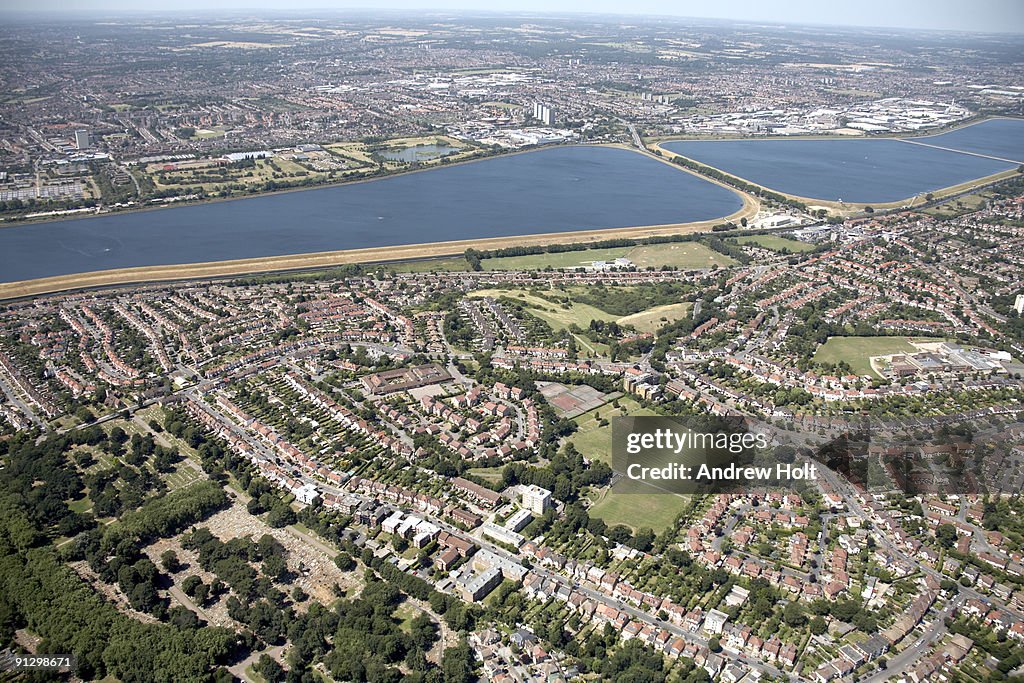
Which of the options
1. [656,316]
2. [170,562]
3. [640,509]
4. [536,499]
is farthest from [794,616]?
[656,316]

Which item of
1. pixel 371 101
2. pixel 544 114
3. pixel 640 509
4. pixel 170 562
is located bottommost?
pixel 170 562

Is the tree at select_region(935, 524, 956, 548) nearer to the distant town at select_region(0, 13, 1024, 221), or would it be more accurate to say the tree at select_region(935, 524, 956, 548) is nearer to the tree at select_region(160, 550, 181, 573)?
the tree at select_region(160, 550, 181, 573)

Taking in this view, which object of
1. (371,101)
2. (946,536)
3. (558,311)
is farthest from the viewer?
(371,101)

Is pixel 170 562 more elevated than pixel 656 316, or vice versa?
pixel 656 316

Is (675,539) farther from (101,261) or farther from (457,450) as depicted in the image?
(101,261)

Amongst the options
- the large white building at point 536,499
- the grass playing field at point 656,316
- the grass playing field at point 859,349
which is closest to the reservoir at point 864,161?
the grass playing field at point 656,316

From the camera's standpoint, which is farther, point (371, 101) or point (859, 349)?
point (371, 101)

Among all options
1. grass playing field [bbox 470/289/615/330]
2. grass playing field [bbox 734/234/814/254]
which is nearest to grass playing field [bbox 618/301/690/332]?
grass playing field [bbox 470/289/615/330]

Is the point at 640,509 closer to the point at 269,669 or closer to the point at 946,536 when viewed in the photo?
the point at 946,536
